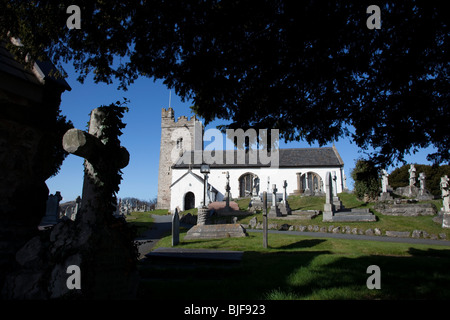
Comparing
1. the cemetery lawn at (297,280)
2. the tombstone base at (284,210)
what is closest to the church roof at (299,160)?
the tombstone base at (284,210)

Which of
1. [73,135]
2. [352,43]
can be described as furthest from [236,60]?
[73,135]

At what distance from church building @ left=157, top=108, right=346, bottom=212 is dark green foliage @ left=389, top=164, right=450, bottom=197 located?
12430mm

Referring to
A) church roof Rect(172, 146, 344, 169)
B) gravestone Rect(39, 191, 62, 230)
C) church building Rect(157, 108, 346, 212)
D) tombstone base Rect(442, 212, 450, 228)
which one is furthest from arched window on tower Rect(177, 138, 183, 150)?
tombstone base Rect(442, 212, 450, 228)

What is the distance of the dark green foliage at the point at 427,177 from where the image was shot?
38031mm

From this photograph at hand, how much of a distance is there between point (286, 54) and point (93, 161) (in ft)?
11.8

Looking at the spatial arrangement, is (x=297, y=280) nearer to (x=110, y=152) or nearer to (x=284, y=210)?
(x=110, y=152)

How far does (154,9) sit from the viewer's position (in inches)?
173

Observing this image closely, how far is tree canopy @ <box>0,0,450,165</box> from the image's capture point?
4.22 meters

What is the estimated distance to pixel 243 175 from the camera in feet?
129

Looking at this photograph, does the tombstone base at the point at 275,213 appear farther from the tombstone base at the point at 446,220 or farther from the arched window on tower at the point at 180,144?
the arched window on tower at the point at 180,144

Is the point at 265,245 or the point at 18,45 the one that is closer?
the point at 18,45

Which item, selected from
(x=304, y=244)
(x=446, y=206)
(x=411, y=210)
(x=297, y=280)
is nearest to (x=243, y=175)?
(x=411, y=210)

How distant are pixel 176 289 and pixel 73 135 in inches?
111
